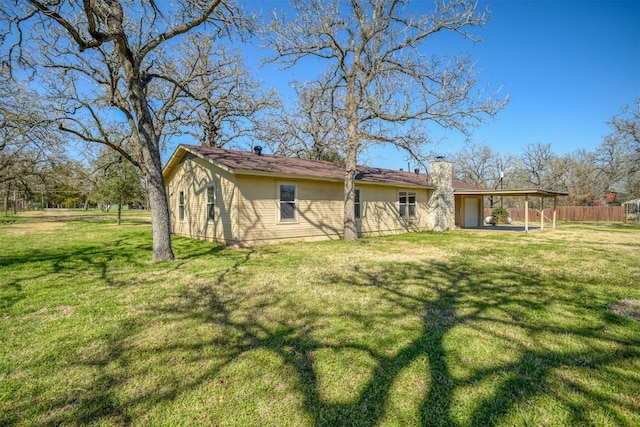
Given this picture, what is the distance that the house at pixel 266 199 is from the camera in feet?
35.9

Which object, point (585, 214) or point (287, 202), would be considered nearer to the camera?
point (287, 202)

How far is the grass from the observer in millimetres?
2340

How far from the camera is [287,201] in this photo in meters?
12.0

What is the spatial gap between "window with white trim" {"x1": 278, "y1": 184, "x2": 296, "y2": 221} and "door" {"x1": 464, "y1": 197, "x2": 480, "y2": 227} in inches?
526

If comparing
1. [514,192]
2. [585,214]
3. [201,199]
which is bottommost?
[585,214]

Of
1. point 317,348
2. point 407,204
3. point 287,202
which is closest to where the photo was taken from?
point 317,348

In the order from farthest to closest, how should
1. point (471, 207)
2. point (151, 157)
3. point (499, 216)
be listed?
point (499, 216)
point (471, 207)
point (151, 157)

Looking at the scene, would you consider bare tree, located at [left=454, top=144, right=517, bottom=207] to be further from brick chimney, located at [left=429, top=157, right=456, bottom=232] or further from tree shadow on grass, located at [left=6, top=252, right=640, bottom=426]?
tree shadow on grass, located at [left=6, top=252, right=640, bottom=426]

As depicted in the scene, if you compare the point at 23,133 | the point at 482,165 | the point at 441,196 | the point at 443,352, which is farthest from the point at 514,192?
the point at 482,165

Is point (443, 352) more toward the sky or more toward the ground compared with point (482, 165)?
more toward the ground

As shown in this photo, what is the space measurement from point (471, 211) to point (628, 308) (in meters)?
17.9

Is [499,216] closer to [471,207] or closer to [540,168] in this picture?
[471,207]

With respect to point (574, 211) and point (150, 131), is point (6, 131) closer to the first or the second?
point (150, 131)

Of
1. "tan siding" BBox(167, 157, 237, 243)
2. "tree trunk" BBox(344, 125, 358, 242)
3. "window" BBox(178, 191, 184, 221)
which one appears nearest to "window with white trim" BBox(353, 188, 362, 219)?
"tree trunk" BBox(344, 125, 358, 242)
